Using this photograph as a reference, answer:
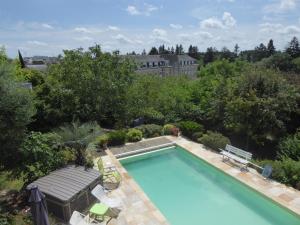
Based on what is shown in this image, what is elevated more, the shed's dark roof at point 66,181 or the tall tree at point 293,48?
the tall tree at point 293,48

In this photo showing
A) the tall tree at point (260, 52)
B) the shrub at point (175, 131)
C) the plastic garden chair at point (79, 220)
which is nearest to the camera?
the plastic garden chair at point (79, 220)

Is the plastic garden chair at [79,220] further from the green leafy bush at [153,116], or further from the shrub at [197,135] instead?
the green leafy bush at [153,116]

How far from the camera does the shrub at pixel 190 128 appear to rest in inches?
728

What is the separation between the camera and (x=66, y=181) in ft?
31.9

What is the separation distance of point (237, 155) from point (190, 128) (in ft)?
16.1

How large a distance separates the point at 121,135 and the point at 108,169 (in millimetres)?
4859

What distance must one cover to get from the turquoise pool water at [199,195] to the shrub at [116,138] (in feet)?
6.17

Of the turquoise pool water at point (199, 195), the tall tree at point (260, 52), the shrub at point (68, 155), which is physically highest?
the tall tree at point (260, 52)

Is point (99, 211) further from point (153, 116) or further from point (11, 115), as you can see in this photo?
point (153, 116)

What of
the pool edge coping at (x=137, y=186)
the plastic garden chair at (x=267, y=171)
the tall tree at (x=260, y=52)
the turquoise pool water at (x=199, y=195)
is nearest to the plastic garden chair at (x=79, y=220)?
the pool edge coping at (x=137, y=186)

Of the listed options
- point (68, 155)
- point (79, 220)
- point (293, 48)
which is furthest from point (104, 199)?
point (293, 48)

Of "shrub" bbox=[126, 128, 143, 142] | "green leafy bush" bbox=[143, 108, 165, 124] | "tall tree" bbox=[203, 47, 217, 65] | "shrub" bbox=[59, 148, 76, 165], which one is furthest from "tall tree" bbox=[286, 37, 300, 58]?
"shrub" bbox=[59, 148, 76, 165]

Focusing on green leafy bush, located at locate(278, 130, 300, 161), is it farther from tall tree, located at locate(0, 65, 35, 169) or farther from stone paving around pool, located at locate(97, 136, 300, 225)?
tall tree, located at locate(0, 65, 35, 169)

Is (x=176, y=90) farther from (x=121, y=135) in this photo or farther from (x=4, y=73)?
(x=4, y=73)
